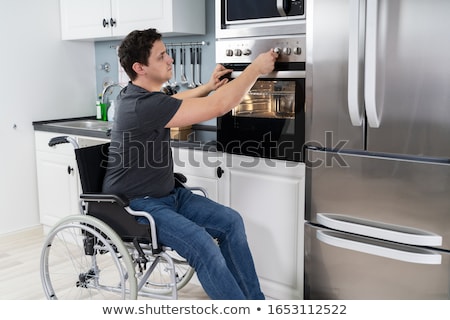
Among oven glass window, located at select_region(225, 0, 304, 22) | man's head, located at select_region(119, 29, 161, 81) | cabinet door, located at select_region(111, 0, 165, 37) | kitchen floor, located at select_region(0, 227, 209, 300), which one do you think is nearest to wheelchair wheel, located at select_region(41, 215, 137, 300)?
kitchen floor, located at select_region(0, 227, 209, 300)

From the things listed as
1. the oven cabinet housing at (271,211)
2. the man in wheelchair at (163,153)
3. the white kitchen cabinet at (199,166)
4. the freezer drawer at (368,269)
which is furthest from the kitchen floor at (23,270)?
the freezer drawer at (368,269)

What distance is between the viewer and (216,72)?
7.75 ft

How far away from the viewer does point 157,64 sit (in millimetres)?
2096

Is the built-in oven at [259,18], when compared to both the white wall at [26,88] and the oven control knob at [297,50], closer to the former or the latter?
the oven control knob at [297,50]

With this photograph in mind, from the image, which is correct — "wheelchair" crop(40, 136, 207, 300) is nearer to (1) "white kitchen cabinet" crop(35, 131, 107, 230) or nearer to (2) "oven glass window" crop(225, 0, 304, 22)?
(2) "oven glass window" crop(225, 0, 304, 22)

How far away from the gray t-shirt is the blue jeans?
0.22ft

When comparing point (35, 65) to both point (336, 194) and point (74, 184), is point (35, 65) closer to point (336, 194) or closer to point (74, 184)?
point (74, 184)

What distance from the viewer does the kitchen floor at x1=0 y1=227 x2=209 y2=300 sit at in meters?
2.66

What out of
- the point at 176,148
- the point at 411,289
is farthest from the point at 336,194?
the point at 176,148

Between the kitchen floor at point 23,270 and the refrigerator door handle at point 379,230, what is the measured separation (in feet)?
3.07

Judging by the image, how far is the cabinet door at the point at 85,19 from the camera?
3266 mm

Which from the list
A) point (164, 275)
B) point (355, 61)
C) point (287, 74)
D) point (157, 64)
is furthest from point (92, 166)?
point (355, 61)

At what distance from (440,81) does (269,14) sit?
0.82 meters
